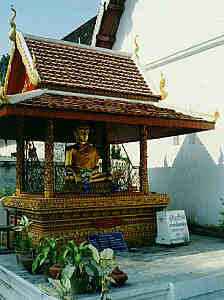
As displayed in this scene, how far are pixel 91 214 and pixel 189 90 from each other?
438cm

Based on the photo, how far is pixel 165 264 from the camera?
643 cm

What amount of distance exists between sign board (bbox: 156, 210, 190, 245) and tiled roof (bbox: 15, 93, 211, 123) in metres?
1.86

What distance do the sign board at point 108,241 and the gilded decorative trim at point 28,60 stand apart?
2.89 meters

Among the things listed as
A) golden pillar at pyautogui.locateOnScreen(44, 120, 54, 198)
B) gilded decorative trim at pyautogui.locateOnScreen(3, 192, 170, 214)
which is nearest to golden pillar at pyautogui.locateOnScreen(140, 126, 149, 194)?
gilded decorative trim at pyautogui.locateOnScreen(3, 192, 170, 214)

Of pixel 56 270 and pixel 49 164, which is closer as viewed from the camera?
pixel 56 270

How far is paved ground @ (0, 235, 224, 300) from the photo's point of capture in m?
5.44

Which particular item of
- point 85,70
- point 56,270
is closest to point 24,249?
point 56,270

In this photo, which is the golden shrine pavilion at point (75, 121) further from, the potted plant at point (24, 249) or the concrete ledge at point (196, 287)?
the concrete ledge at point (196, 287)

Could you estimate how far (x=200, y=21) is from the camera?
991 cm

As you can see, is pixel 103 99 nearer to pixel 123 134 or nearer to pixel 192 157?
pixel 123 134

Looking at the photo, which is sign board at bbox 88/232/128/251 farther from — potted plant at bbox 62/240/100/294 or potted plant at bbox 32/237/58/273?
potted plant at bbox 62/240/100/294

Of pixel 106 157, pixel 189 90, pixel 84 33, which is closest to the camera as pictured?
pixel 106 157

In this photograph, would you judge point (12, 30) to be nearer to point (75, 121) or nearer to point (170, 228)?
point (75, 121)

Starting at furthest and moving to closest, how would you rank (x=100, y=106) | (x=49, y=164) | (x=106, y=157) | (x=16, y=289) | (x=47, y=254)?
(x=106, y=157), (x=100, y=106), (x=49, y=164), (x=47, y=254), (x=16, y=289)
